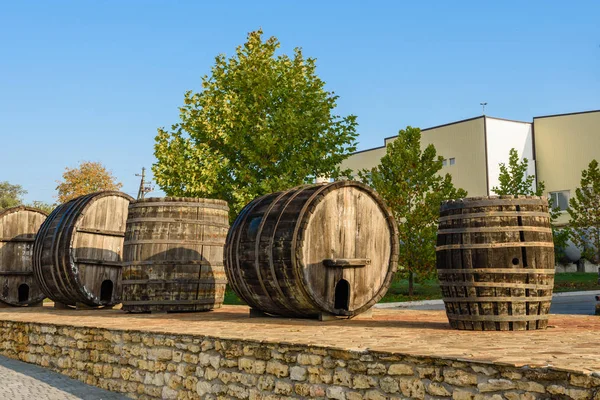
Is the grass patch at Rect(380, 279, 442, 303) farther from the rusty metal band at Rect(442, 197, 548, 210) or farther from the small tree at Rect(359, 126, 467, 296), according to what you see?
the rusty metal band at Rect(442, 197, 548, 210)

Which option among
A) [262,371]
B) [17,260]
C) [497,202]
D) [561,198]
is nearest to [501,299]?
[497,202]

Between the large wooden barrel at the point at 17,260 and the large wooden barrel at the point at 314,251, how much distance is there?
767cm

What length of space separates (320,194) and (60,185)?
47.8m

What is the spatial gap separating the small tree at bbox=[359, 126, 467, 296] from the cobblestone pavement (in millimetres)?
14531

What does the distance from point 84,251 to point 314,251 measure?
5576 millimetres

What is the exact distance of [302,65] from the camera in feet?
81.4

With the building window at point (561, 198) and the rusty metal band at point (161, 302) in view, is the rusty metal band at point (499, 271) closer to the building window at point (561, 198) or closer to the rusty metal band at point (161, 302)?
the rusty metal band at point (161, 302)

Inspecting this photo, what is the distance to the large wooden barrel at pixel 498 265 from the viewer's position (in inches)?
252

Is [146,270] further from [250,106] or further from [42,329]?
[250,106]

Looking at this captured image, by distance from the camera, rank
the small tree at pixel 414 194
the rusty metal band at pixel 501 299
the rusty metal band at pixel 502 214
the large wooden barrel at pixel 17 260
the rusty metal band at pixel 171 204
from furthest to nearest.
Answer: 1. the small tree at pixel 414 194
2. the large wooden barrel at pixel 17 260
3. the rusty metal band at pixel 171 204
4. the rusty metal band at pixel 502 214
5. the rusty metal band at pixel 501 299

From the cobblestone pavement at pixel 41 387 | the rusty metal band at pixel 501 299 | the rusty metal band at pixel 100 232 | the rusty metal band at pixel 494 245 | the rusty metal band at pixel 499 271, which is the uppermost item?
the rusty metal band at pixel 100 232

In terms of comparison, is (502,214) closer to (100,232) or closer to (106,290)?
(100,232)

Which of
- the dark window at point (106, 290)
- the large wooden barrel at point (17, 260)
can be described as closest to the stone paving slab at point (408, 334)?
the dark window at point (106, 290)

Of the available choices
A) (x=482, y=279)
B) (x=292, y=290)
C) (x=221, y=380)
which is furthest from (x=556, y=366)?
(x=292, y=290)
